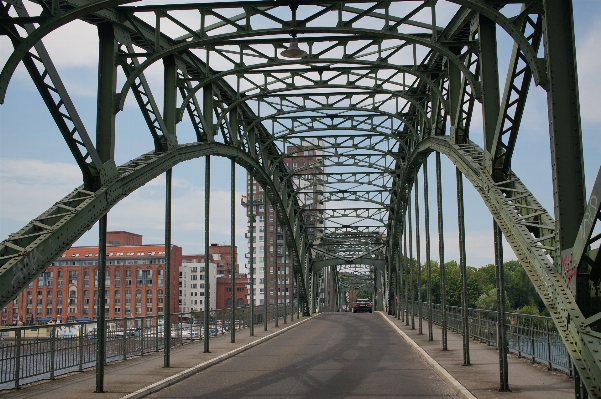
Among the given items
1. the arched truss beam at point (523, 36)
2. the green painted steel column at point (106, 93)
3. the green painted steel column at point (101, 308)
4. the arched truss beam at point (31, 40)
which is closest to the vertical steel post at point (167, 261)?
the green painted steel column at point (106, 93)

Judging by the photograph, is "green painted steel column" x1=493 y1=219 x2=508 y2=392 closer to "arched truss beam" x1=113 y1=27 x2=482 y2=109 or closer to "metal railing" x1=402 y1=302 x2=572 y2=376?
"metal railing" x1=402 y1=302 x2=572 y2=376

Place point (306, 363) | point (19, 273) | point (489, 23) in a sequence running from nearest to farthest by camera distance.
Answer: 1. point (19, 273)
2. point (489, 23)
3. point (306, 363)

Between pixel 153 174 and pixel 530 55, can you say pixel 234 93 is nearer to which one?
pixel 153 174

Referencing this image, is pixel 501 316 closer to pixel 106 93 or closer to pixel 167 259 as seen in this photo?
pixel 167 259

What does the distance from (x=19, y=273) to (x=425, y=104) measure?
17405 millimetres

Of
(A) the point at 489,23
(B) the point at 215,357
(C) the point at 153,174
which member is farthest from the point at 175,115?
(A) the point at 489,23

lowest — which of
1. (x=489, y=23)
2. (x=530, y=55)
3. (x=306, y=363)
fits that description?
(x=306, y=363)

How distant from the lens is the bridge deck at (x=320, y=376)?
1234 centimetres

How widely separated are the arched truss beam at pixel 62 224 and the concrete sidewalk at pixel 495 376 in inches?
291

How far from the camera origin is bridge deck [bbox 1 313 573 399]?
12344 millimetres

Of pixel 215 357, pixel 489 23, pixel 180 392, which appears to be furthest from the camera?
pixel 215 357

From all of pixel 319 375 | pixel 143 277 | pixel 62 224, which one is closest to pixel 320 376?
pixel 319 375

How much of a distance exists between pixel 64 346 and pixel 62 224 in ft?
16.9

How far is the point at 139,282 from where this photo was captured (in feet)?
145
